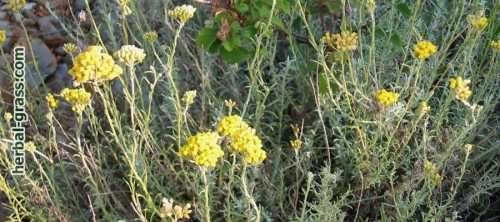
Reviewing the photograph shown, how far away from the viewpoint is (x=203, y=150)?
124cm

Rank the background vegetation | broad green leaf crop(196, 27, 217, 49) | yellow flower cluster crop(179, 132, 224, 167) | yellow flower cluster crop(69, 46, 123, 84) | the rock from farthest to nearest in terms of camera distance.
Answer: the rock
broad green leaf crop(196, 27, 217, 49)
the background vegetation
yellow flower cluster crop(69, 46, 123, 84)
yellow flower cluster crop(179, 132, 224, 167)

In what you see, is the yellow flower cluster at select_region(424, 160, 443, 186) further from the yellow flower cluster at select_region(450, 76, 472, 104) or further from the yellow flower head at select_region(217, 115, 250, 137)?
the yellow flower head at select_region(217, 115, 250, 137)

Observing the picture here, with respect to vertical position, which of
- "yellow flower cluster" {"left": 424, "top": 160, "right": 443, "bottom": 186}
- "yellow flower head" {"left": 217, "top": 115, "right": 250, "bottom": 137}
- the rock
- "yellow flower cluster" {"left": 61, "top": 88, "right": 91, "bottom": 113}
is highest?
"yellow flower head" {"left": 217, "top": 115, "right": 250, "bottom": 137}

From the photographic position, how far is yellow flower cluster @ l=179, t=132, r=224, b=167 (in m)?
1.23

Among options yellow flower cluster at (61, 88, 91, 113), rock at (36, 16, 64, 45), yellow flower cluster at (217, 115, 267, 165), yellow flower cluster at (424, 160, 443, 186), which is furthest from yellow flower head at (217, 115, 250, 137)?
rock at (36, 16, 64, 45)

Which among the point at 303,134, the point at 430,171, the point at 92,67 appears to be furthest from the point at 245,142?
the point at 303,134

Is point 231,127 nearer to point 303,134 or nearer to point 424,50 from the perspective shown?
point 424,50

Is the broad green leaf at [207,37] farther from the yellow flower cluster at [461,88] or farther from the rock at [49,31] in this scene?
the rock at [49,31]

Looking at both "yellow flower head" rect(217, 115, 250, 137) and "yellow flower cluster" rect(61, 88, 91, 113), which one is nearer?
"yellow flower head" rect(217, 115, 250, 137)

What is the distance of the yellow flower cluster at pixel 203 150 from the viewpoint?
1234mm

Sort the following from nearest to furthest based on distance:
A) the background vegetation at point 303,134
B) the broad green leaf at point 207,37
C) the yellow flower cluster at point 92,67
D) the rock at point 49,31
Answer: the yellow flower cluster at point 92,67
the background vegetation at point 303,134
the broad green leaf at point 207,37
the rock at point 49,31

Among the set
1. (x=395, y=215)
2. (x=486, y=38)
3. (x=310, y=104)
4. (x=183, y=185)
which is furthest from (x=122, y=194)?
(x=486, y=38)

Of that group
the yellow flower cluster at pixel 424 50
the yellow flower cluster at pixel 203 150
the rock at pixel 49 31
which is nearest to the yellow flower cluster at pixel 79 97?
the yellow flower cluster at pixel 203 150

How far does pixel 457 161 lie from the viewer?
1.91 metres
